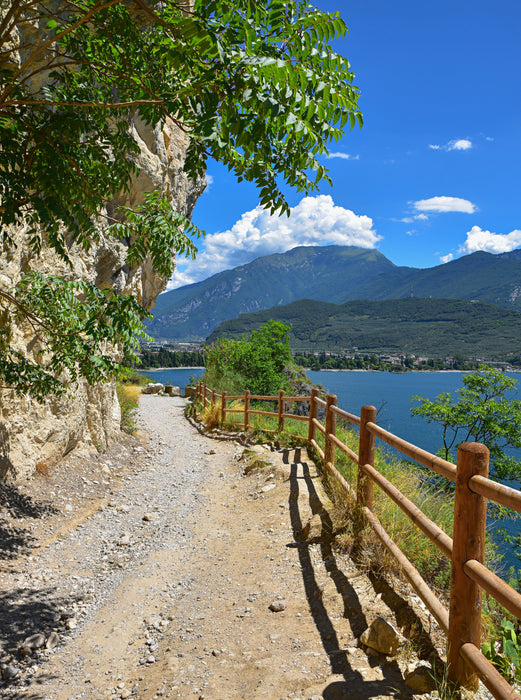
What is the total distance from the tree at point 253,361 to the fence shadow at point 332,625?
13588 mm

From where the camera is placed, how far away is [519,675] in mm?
2074

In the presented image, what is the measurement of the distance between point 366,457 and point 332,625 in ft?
4.90

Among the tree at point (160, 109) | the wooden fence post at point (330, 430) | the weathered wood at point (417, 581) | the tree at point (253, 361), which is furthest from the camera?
the tree at point (253, 361)

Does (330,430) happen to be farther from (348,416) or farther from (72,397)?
(72,397)

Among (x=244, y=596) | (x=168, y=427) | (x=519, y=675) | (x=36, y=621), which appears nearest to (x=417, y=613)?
(x=519, y=675)

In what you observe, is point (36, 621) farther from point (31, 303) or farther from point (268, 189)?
point (268, 189)

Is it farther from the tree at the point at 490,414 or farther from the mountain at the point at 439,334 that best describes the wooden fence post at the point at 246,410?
the mountain at the point at 439,334

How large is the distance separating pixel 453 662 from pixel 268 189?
2817mm

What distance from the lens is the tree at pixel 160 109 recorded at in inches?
68.8

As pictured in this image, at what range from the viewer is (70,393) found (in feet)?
21.7

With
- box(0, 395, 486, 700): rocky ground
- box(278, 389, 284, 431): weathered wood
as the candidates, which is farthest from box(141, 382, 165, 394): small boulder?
box(0, 395, 486, 700): rocky ground

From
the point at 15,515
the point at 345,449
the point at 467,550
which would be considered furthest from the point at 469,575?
the point at 15,515

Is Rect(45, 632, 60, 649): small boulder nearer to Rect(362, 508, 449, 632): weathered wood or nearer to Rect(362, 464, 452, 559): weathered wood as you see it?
Rect(362, 508, 449, 632): weathered wood

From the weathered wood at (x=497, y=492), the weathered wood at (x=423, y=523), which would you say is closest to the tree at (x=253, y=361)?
the weathered wood at (x=423, y=523)
